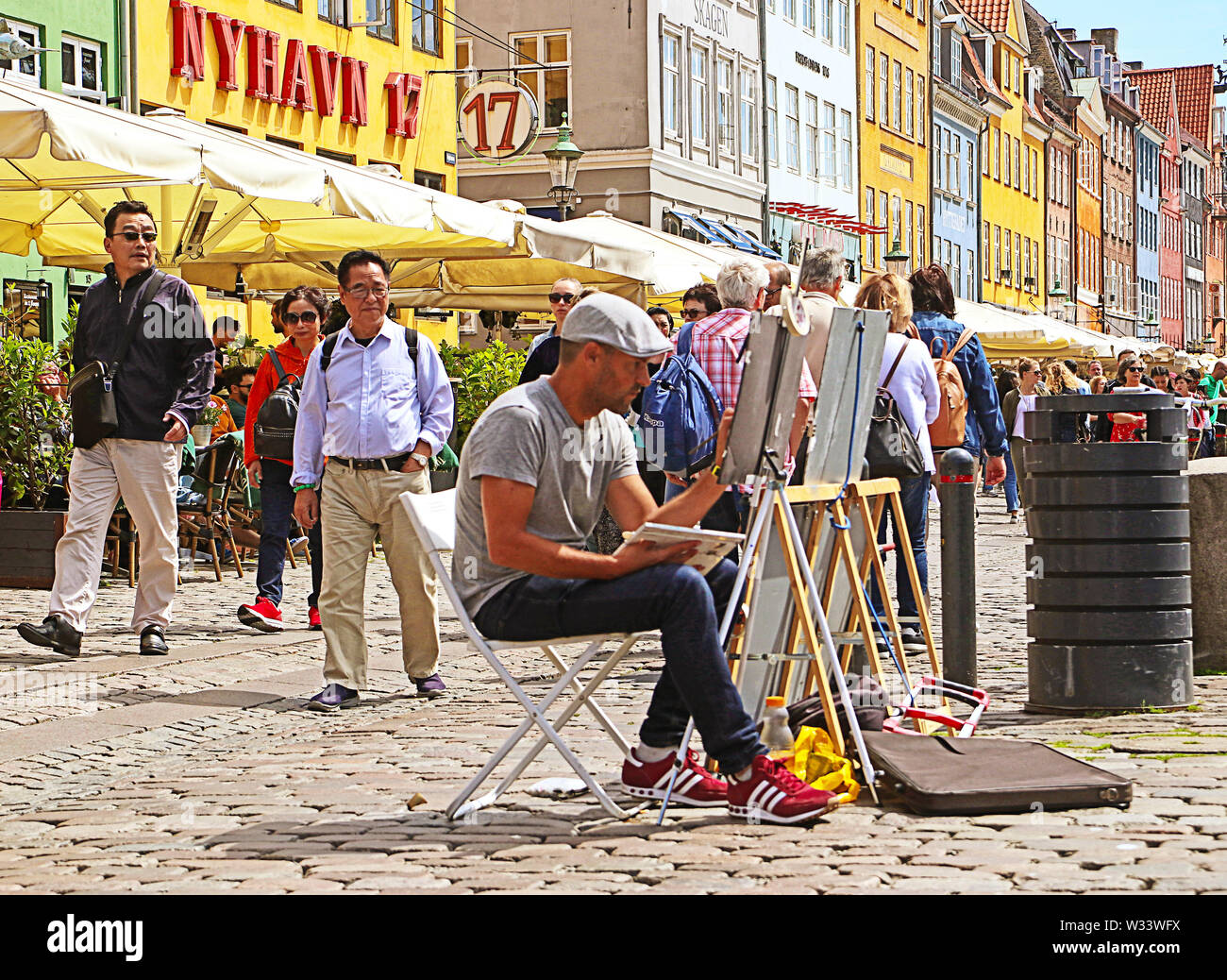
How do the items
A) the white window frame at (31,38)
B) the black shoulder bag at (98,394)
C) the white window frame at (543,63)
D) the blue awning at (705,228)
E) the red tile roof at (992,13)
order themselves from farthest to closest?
the red tile roof at (992,13) < the white window frame at (543,63) < the blue awning at (705,228) < the white window frame at (31,38) < the black shoulder bag at (98,394)

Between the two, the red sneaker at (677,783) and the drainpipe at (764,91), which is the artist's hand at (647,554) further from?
the drainpipe at (764,91)

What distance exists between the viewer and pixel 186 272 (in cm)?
1675

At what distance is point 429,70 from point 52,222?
20.7 m

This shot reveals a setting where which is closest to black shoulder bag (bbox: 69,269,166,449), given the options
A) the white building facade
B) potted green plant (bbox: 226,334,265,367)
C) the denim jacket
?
the denim jacket

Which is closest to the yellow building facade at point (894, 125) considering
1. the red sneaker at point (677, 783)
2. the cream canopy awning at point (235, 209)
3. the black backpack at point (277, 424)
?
the cream canopy awning at point (235, 209)

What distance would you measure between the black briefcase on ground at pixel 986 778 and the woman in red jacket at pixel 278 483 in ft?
18.0

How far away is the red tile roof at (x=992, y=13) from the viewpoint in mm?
74125

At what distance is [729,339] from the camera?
9320 mm

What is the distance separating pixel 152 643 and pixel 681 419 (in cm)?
309

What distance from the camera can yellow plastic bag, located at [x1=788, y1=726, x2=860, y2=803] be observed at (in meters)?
6.43

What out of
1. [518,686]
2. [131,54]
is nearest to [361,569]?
[518,686]

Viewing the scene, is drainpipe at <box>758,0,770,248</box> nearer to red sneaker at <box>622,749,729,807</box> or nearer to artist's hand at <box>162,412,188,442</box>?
artist's hand at <box>162,412,188,442</box>

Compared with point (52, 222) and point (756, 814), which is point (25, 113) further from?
point (756, 814)
